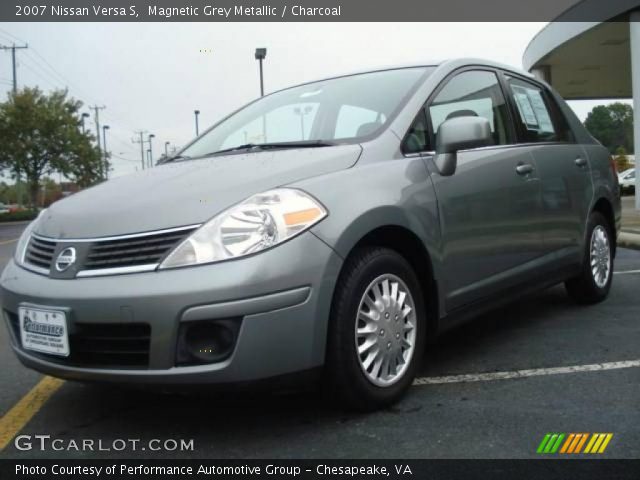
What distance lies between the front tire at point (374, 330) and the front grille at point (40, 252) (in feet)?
3.71

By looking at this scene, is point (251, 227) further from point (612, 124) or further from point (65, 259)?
point (612, 124)

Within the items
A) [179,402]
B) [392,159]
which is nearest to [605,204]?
[392,159]

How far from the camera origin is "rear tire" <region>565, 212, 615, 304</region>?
4.41 m

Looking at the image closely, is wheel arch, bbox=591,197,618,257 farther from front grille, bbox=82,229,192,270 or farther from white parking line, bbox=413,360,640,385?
front grille, bbox=82,229,192,270

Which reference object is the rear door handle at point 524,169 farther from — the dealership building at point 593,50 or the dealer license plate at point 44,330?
the dealership building at point 593,50

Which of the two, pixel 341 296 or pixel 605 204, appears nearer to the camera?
pixel 341 296

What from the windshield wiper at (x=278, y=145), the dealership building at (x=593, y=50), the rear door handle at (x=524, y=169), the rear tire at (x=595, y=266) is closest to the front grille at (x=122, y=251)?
the windshield wiper at (x=278, y=145)

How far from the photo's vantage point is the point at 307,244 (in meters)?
2.36

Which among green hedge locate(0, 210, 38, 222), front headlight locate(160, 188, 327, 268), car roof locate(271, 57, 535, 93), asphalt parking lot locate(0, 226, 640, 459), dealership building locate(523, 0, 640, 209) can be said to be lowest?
asphalt parking lot locate(0, 226, 640, 459)

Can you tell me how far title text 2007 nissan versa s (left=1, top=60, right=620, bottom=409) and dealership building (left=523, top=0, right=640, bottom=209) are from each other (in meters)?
12.1

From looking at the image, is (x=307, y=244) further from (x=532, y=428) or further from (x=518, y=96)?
(x=518, y=96)

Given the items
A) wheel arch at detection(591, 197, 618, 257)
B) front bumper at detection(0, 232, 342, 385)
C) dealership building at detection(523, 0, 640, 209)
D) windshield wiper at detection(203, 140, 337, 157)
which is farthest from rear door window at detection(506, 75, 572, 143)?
dealership building at detection(523, 0, 640, 209)

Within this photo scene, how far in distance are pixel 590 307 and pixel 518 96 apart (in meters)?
1.63
